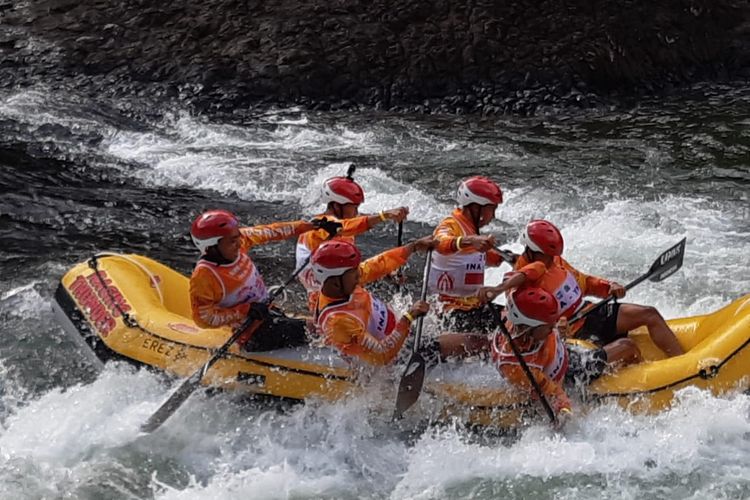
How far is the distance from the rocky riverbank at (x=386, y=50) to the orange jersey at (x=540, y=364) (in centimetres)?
907

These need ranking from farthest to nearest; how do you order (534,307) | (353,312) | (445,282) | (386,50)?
(386,50) < (445,282) < (353,312) < (534,307)

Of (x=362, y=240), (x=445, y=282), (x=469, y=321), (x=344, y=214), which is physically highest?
(x=344, y=214)

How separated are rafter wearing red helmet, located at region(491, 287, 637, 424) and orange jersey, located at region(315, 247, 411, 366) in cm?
70

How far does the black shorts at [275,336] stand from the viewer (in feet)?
22.8

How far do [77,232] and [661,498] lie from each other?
23.1 ft

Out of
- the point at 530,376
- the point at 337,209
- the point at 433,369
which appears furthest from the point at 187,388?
the point at 530,376

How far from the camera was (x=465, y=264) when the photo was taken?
723 centimetres

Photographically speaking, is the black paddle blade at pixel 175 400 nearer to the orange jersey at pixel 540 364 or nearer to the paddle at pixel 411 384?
the paddle at pixel 411 384

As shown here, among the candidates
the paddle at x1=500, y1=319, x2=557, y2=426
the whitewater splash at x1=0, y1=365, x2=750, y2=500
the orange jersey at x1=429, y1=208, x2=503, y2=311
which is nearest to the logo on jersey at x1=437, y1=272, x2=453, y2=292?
the orange jersey at x1=429, y1=208, x2=503, y2=311

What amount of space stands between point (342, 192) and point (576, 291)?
1.98 metres

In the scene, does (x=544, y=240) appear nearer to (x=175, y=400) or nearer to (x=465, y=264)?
(x=465, y=264)

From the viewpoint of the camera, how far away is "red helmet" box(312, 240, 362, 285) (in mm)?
6277

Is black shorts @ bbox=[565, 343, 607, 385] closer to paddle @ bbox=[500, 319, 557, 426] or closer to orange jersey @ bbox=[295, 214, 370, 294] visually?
paddle @ bbox=[500, 319, 557, 426]

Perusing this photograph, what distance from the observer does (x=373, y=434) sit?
6848 millimetres
